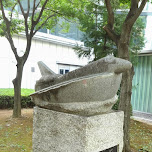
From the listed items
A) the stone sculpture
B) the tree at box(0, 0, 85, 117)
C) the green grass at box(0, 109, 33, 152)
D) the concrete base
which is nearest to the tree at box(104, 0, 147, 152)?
the concrete base

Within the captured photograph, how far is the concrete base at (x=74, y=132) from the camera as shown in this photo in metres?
1.88

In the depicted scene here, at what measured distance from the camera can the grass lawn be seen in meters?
3.84

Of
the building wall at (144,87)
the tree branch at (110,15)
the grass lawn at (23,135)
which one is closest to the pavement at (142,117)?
the building wall at (144,87)

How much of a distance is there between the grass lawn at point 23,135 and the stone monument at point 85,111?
187cm

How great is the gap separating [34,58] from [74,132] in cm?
969

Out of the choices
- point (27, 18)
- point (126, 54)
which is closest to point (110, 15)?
point (126, 54)

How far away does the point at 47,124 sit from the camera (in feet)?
7.34

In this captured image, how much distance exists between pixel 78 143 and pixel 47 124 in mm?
519

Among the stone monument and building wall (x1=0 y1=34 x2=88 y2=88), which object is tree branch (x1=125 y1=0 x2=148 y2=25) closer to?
the stone monument

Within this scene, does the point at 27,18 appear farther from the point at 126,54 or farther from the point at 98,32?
the point at 126,54

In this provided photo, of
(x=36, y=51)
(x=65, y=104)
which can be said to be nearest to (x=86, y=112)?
(x=65, y=104)

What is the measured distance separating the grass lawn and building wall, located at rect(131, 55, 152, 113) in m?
2.02

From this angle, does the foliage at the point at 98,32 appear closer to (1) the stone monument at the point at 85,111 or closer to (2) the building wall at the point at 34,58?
(1) the stone monument at the point at 85,111

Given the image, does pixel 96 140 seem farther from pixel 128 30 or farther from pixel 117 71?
pixel 128 30
